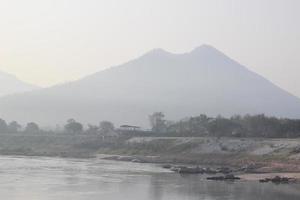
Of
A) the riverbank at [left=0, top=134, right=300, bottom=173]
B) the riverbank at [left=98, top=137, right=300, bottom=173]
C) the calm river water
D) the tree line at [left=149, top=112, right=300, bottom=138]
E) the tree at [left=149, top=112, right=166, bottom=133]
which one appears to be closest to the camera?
the calm river water

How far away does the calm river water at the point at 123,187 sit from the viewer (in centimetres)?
3031

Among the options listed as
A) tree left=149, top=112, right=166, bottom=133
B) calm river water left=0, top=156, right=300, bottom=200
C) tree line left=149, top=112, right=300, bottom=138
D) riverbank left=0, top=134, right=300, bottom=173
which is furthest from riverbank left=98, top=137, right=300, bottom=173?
tree left=149, top=112, right=166, bottom=133

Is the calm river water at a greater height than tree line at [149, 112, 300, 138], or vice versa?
tree line at [149, 112, 300, 138]

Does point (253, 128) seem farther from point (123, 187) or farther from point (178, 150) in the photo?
point (123, 187)

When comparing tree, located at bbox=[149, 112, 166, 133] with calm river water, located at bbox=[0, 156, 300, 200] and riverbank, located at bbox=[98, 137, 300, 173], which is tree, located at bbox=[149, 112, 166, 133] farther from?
calm river water, located at bbox=[0, 156, 300, 200]

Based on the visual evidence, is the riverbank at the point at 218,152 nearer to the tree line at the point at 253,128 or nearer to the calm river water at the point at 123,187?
the tree line at the point at 253,128

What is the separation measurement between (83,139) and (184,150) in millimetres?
19860

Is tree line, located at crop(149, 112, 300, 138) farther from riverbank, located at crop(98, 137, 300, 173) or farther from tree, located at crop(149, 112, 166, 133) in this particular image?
tree, located at crop(149, 112, 166, 133)

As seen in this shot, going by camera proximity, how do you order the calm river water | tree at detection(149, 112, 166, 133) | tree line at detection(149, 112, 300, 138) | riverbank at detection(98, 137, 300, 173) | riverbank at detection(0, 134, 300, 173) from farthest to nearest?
tree at detection(149, 112, 166, 133) → tree line at detection(149, 112, 300, 138) → riverbank at detection(0, 134, 300, 173) → riverbank at detection(98, 137, 300, 173) → the calm river water

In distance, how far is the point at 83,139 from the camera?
7862cm

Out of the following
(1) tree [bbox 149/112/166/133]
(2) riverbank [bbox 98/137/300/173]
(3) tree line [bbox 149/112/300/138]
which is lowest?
(2) riverbank [bbox 98/137/300/173]

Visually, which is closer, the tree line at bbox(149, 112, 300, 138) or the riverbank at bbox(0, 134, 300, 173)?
the riverbank at bbox(0, 134, 300, 173)

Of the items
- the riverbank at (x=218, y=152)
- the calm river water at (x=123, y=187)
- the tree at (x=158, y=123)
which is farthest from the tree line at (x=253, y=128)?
the calm river water at (x=123, y=187)

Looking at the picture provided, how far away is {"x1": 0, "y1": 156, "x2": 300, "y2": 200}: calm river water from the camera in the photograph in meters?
30.3
